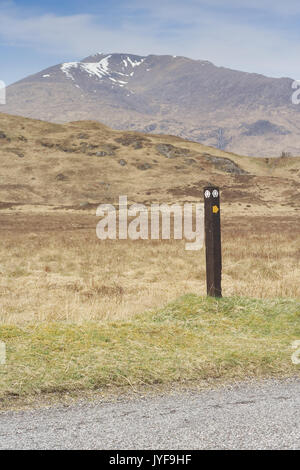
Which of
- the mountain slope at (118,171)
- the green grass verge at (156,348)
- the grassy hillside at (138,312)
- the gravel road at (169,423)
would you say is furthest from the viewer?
the mountain slope at (118,171)

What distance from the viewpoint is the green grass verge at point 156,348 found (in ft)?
20.1

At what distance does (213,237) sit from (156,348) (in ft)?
10.9

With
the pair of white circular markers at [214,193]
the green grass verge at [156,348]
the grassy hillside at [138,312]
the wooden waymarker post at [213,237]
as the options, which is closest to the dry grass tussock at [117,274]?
the grassy hillside at [138,312]

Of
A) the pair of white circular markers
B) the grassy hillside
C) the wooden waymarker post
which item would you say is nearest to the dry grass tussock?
the grassy hillside

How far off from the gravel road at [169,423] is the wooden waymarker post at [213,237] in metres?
4.20

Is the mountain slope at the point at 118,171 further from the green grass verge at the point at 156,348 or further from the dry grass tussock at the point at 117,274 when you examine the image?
the green grass verge at the point at 156,348

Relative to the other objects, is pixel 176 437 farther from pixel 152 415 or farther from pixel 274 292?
pixel 274 292

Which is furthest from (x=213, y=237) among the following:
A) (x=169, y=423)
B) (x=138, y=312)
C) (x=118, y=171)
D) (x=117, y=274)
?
(x=118, y=171)

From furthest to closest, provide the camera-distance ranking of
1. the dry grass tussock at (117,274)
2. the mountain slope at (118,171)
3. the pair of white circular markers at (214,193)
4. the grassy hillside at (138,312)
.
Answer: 1. the mountain slope at (118,171)
2. the dry grass tussock at (117,274)
3. the pair of white circular markers at (214,193)
4. the grassy hillside at (138,312)

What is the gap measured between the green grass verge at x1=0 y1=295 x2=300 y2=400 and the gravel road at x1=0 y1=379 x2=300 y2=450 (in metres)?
0.61

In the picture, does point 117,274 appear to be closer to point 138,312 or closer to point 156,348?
point 138,312

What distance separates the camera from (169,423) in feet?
15.9

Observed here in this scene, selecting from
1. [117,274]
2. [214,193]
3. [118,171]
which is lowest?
[117,274]

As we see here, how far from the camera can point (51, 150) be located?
315 ft
